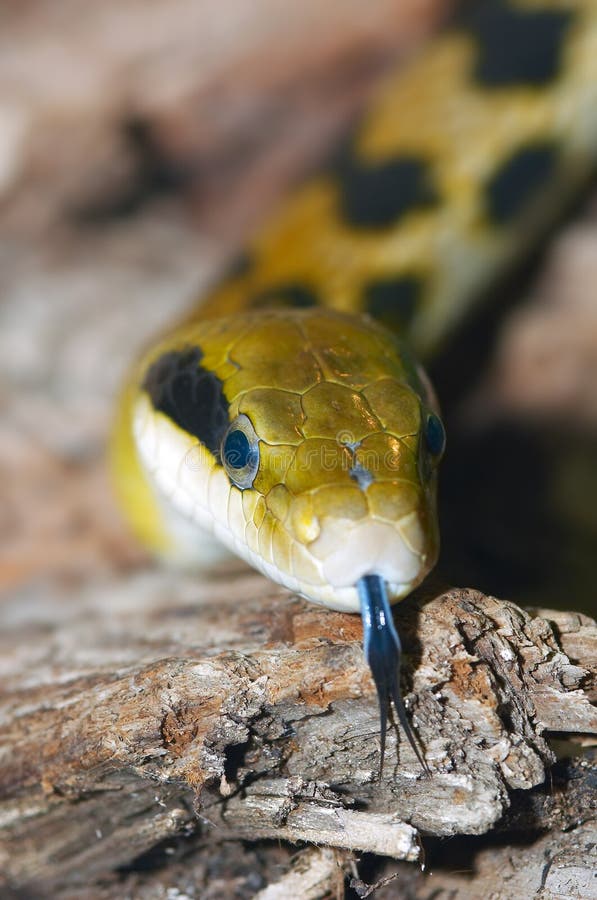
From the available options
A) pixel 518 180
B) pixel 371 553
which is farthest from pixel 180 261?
pixel 371 553

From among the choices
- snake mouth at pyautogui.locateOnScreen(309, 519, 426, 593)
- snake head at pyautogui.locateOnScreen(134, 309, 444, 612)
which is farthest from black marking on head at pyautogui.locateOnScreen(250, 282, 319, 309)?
snake mouth at pyautogui.locateOnScreen(309, 519, 426, 593)

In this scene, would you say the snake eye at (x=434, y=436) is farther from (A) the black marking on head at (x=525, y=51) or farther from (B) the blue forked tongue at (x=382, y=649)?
(A) the black marking on head at (x=525, y=51)

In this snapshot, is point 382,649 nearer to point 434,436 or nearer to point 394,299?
point 434,436

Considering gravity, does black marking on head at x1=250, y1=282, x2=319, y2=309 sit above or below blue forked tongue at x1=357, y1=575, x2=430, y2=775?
above

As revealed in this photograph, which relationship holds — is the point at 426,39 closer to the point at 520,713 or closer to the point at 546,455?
the point at 546,455

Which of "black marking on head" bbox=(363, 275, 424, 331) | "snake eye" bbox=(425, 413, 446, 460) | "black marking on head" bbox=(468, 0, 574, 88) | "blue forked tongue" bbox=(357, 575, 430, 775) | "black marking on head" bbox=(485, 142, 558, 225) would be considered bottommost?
"blue forked tongue" bbox=(357, 575, 430, 775)

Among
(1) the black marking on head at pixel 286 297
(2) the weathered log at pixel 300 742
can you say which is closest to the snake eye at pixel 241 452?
(2) the weathered log at pixel 300 742

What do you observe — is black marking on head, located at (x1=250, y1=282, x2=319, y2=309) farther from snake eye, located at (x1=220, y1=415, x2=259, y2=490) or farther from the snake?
snake eye, located at (x1=220, y1=415, x2=259, y2=490)
